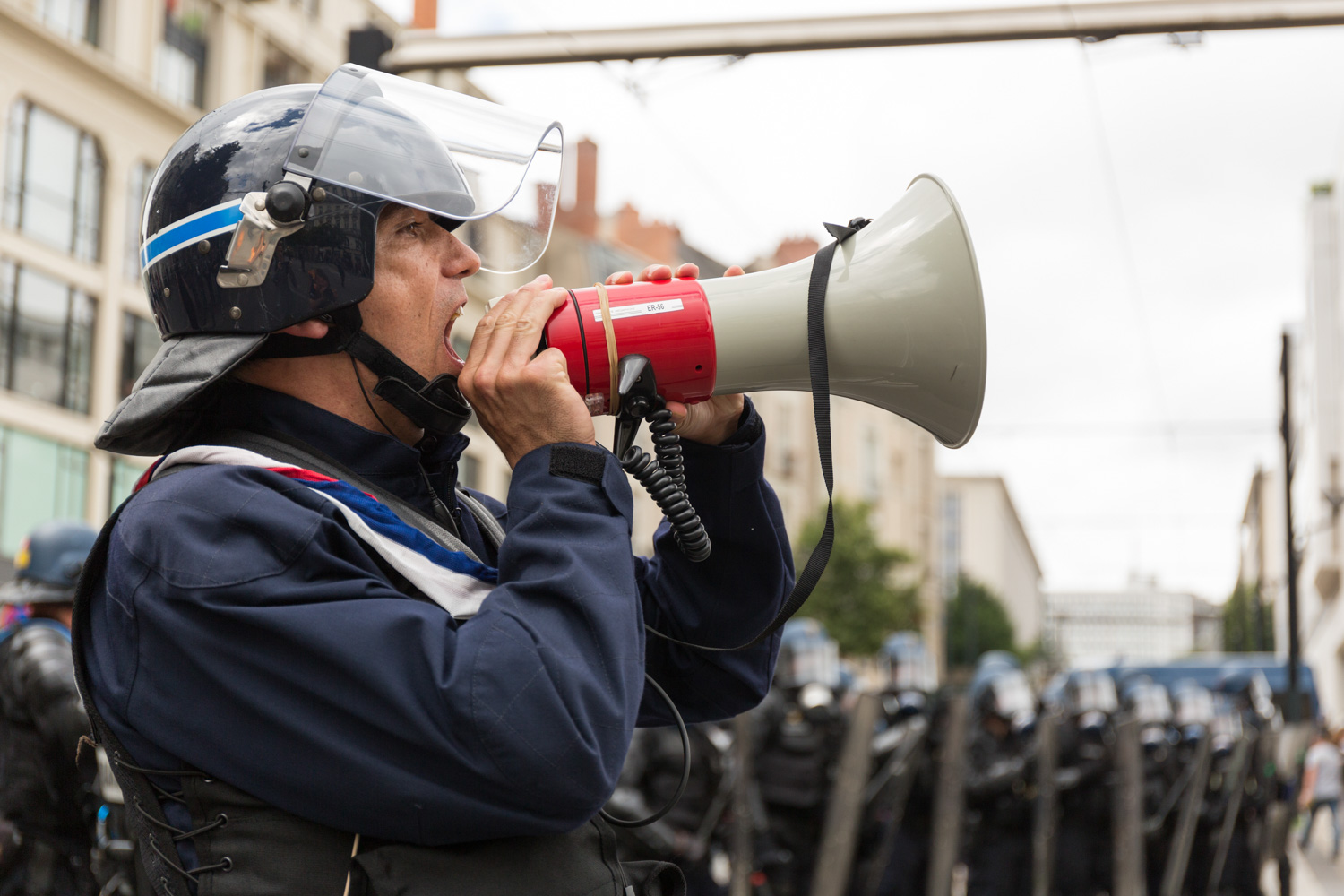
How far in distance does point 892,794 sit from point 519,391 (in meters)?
9.55

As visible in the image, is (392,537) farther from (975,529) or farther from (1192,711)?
(975,529)

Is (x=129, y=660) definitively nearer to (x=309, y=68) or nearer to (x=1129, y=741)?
(x=1129, y=741)

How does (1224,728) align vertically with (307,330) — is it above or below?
below

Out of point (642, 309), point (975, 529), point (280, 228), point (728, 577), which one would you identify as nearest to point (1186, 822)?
point (728, 577)

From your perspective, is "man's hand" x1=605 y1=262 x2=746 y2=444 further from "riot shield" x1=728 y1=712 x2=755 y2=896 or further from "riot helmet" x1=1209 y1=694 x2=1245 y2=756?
"riot helmet" x1=1209 y1=694 x2=1245 y2=756

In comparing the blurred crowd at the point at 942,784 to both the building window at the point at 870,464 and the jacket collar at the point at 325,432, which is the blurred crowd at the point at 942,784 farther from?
the building window at the point at 870,464

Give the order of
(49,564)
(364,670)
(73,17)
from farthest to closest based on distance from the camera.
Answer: (73,17) < (49,564) < (364,670)

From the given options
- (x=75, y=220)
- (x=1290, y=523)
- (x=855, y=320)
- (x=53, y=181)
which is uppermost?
(x=53, y=181)

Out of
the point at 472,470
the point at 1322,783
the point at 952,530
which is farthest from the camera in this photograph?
the point at 952,530

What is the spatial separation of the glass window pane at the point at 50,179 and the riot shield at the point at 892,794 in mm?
13029

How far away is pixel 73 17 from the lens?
18.1m

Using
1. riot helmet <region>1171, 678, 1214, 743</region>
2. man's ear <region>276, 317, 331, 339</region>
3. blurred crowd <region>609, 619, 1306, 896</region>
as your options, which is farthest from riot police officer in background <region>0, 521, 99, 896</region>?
riot helmet <region>1171, 678, 1214, 743</region>

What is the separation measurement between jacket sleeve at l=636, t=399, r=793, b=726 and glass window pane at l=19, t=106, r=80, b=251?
17458 millimetres

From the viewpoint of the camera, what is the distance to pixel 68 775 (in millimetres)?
4504
